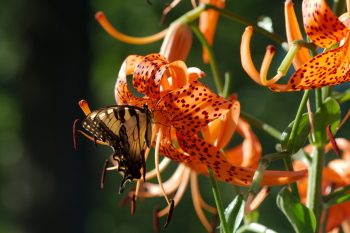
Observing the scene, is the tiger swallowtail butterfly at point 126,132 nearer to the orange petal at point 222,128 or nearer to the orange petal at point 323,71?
the orange petal at point 222,128

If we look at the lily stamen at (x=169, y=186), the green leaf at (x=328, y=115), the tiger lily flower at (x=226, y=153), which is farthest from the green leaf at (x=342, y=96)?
the lily stamen at (x=169, y=186)

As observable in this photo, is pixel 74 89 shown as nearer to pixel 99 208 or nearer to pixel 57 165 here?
pixel 57 165

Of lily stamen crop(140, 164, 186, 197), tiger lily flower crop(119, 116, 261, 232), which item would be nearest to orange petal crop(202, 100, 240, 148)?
tiger lily flower crop(119, 116, 261, 232)

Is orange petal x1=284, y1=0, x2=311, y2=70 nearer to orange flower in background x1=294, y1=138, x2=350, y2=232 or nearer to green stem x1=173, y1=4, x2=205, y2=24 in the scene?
green stem x1=173, y1=4, x2=205, y2=24

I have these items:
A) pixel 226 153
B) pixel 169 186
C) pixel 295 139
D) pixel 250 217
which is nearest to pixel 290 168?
pixel 295 139

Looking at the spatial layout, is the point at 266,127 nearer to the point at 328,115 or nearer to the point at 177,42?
the point at 328,115

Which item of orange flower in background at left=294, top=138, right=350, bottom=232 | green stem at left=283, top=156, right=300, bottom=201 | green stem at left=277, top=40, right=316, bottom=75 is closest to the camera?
green stem at left=277, top=40, right=316, bottom=75

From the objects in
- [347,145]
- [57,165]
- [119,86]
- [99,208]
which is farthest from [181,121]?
[99,208]
